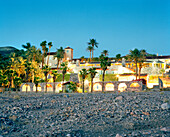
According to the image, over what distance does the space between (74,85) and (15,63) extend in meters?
34.3

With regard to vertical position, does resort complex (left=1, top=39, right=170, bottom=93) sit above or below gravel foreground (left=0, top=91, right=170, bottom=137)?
above

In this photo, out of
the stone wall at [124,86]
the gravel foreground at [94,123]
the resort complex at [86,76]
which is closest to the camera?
the gravel foreground at [94,123]

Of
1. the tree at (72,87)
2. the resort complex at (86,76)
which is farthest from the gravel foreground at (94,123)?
the tree at (72,87)

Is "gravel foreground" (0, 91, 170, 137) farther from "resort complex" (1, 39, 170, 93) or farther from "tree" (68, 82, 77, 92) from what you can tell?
"tree" (68, 82, 77, 92)

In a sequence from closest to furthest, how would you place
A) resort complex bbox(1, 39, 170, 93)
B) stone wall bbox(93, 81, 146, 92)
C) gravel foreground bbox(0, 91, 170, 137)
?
1. gravel foreground bbox(0, 91, 170, 137)
2. stone wall bbox(93, 81, 146, 92)
3. resort complex bbox(1, 39, 170, 93)

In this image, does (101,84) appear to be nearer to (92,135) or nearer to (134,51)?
(134,51)

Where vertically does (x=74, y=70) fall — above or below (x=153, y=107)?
above

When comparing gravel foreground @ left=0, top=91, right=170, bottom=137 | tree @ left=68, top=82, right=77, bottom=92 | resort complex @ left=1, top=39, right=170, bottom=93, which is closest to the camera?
gravel foreground @ left=0, top=91, right=170, bottom=137

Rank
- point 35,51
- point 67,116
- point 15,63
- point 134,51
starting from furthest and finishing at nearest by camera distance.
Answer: point 35,51 < point 15,63 < point 134,51 < point 67,116

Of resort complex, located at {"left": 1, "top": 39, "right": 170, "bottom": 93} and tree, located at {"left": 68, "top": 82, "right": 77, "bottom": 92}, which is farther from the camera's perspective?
tree, located at {"left": 68, "top": 82, "right": 77, "bottom": 92}

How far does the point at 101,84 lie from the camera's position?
203 feet

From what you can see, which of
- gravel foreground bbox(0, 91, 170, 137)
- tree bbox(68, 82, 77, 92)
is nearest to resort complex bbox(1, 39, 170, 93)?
tree bbox(68, 82, 77, 92)

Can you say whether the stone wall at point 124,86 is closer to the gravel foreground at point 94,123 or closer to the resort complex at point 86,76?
the resort complex at point 86,76

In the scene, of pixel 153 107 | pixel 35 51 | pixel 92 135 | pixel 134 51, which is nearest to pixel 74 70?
pixel 35 51
